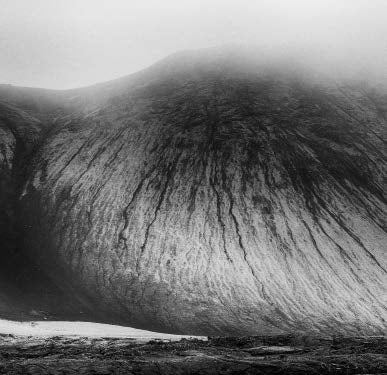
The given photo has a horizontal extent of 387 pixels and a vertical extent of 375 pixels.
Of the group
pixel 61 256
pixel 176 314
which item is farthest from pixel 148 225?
pixel 176 314

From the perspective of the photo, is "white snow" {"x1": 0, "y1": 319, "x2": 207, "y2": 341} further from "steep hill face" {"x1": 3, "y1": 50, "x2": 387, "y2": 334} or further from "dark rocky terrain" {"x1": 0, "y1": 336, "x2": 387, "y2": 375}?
"dark rocky terrain" {"x1": 0, "y1": 336, "x2": 387, "y2": 375}

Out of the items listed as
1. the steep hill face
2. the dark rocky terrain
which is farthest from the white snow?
the dark rocky terrain

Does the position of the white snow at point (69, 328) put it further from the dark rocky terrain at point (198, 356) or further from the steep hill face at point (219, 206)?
the dark rocky terrain at point (198, 356)

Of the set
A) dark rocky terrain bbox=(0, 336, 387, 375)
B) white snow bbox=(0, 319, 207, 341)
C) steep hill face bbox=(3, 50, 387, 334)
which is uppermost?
steep hill face bbox=(3, 50, 387, 334)

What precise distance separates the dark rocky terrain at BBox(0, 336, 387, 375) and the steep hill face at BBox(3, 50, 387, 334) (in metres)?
11.8

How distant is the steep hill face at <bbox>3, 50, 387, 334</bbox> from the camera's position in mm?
32812

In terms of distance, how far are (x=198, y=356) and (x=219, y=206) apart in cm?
2803

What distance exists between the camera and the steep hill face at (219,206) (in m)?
32.8

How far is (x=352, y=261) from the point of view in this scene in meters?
37.0

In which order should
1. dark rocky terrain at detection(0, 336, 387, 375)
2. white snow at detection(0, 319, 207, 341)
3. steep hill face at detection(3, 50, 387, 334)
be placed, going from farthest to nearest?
steep hill face at detection(3, 50, 387, 334)
white snow at detection(0, 319, 207, 341)
dark rocky terrain at detection(0, 336, 387, 375)

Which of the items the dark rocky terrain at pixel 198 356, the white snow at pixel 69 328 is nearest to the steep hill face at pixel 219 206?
the white snow at pixel 69 328

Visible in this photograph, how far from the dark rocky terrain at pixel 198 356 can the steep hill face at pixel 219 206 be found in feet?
38.8

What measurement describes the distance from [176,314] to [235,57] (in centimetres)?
4834

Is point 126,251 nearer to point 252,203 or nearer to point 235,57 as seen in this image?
point 252,203
